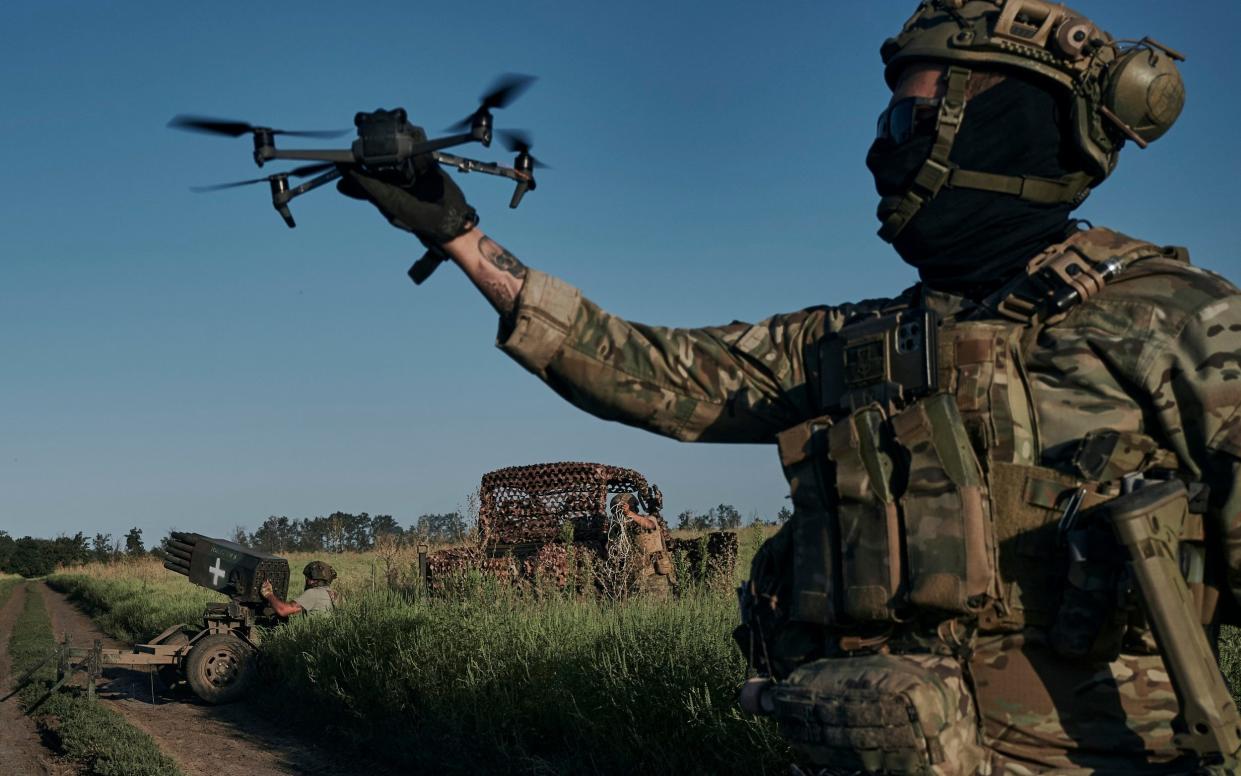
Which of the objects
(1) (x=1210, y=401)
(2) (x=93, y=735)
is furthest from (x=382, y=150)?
(2) (x=93, y=735)

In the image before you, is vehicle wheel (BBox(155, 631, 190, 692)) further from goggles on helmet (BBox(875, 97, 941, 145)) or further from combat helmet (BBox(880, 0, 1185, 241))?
combat helmet (BBox(880, 0, 1185, 241))

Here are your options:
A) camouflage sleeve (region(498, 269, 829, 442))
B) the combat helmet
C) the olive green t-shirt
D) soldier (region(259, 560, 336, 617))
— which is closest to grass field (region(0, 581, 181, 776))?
soldier (region(259, 560, 336, 617))

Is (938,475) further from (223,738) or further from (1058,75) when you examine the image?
(223,738)

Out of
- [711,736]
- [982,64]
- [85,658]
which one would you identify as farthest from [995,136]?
[85,658]

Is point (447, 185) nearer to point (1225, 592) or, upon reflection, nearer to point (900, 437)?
point (900, 437)

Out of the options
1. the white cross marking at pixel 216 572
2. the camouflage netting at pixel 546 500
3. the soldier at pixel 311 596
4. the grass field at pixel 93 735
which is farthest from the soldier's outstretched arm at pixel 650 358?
the white cross marking at pixel 216 572

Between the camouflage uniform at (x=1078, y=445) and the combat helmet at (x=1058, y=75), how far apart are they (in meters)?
0.28

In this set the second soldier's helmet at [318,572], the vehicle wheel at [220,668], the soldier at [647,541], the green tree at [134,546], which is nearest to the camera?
the soldier at [647,541]

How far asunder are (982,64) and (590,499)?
1081 cm

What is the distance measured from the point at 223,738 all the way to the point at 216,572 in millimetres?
3938

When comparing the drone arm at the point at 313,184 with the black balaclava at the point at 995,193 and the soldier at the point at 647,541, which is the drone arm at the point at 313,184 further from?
the soldier at the point at 647,541

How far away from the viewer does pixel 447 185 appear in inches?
104

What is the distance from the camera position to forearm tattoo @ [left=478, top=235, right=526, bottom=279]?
2.73m

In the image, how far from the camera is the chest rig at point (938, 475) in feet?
7.73
